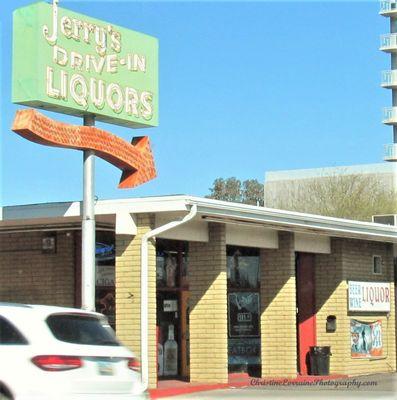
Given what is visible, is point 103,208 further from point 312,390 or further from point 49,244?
point 312,390

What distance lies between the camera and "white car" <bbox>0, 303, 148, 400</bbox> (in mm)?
9828

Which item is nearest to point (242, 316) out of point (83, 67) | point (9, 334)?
point (83, 67)

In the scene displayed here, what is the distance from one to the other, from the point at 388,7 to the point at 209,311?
6774cm

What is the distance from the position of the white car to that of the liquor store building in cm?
571

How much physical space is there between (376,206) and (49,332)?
38970 millimetres

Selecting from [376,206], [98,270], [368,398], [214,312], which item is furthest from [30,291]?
[376,206]

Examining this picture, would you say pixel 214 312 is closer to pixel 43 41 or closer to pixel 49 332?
pixel 43 41

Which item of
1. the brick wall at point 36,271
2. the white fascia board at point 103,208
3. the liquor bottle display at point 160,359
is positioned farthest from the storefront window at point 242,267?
the white fascia board at point 103,208

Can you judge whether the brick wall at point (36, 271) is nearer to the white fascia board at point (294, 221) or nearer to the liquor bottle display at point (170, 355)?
the liquor bottle display at point (170, 355)

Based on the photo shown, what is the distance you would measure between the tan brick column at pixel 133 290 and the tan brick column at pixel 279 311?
4142 mm

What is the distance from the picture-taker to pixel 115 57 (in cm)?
1659

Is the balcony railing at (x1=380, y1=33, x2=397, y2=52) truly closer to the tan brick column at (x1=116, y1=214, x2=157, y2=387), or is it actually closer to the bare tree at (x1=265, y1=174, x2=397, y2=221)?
the bare tree at (x1=265, y1=174, x2=397, y2=221)

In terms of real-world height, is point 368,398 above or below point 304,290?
below

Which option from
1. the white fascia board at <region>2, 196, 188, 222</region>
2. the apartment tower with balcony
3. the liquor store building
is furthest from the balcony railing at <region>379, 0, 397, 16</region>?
the white fascia board at <region>2, 196, 188, 222</region>
